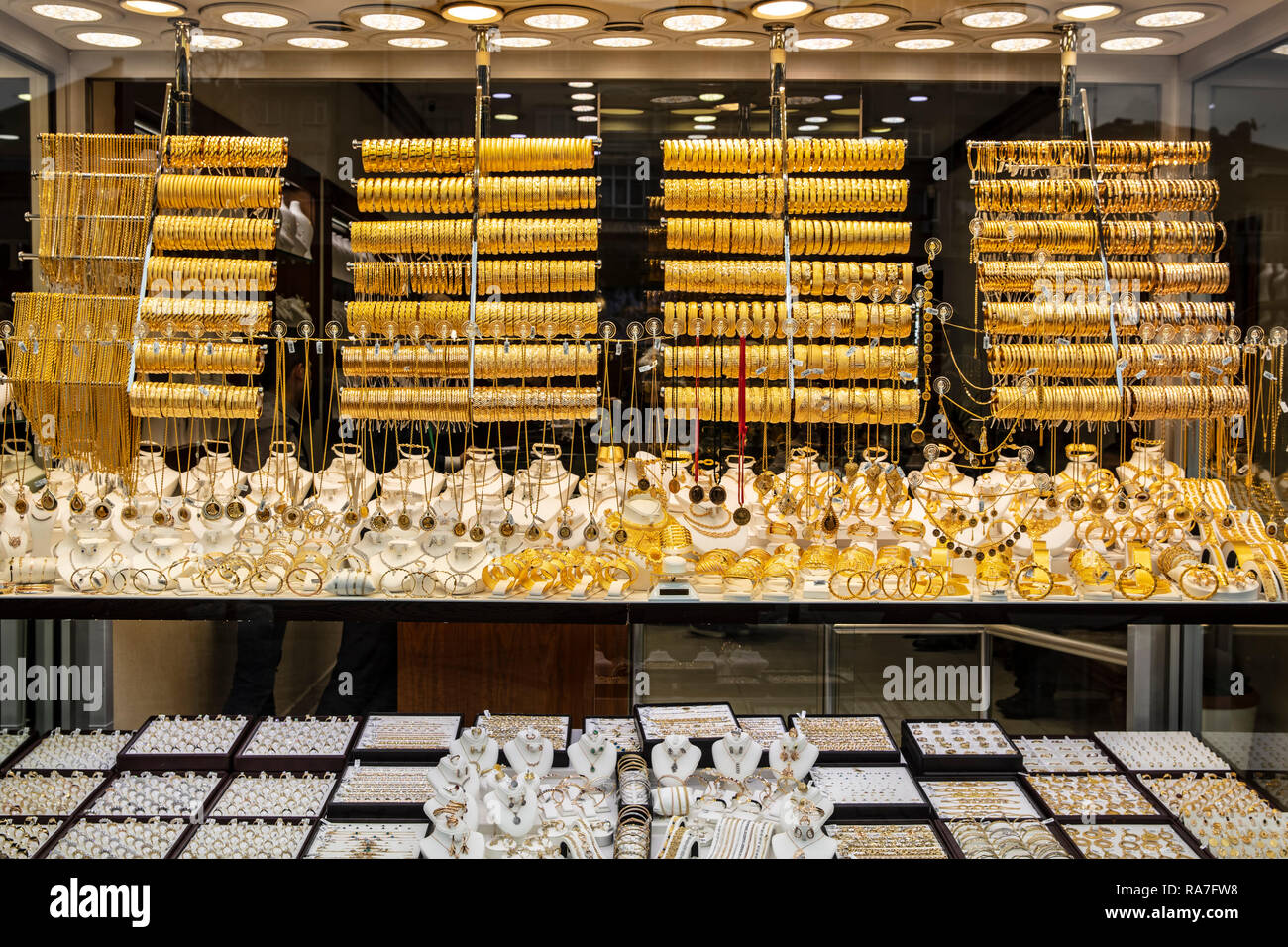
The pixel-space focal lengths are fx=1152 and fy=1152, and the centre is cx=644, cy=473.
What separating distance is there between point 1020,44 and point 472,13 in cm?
129

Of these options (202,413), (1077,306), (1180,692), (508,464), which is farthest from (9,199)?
(1180,692)

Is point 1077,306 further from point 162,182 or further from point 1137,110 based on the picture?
point 162,182

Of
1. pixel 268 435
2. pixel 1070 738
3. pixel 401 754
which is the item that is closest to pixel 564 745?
pixel 401 754

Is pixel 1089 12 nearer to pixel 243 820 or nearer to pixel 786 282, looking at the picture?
pixel 786 282

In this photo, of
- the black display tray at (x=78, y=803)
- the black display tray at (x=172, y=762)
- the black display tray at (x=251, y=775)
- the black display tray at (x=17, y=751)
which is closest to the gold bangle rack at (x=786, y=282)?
the black display tray at (x=251, y=775)

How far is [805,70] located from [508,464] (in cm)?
123

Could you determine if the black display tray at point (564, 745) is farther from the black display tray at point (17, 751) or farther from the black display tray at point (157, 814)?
the black display tray at point (17, 751)

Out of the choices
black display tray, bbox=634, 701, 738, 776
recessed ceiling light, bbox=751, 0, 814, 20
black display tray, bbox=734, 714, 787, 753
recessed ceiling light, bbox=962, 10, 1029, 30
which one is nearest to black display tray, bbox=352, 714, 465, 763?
black display tray, bbox=634, 701, 738, 776

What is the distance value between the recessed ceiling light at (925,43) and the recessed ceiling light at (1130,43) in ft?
1.20

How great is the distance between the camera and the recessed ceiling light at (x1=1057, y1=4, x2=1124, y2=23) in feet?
8.59

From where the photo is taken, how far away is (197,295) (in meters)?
2.93

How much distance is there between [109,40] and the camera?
106 inches

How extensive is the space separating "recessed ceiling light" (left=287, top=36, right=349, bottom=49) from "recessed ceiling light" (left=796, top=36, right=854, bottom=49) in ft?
3.59

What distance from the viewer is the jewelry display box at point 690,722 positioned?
2783mm
